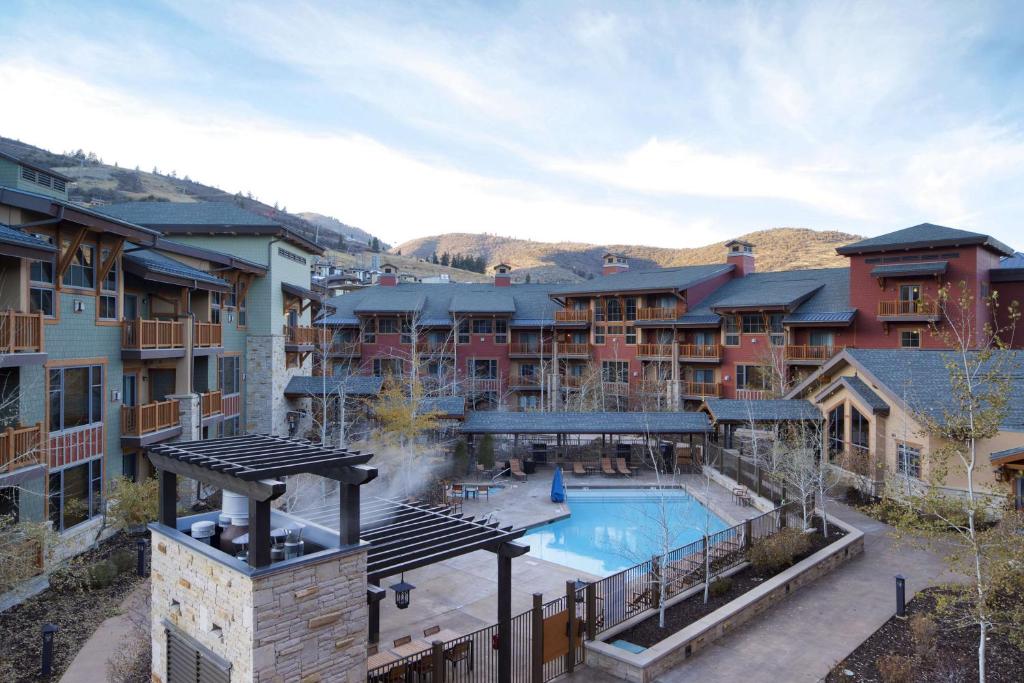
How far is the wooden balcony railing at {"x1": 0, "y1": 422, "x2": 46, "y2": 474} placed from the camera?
12656mm

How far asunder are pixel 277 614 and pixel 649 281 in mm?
37870

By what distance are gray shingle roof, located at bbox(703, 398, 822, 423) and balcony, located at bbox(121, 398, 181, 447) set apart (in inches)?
794

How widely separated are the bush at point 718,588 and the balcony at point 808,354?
2350 centimetres

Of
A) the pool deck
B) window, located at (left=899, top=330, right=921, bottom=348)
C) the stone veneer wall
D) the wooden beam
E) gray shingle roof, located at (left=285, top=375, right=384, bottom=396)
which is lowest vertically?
the pool deck

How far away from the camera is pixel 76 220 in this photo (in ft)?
49.0

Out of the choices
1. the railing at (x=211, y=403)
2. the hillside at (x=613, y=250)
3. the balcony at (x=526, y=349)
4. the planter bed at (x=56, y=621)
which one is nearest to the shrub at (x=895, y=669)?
the planter bed at (x=56, y=621)

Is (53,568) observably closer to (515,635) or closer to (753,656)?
(515,635)

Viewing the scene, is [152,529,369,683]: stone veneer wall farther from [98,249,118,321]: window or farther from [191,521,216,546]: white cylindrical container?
[98,249,118,321]: window

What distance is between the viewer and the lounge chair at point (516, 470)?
26047mm

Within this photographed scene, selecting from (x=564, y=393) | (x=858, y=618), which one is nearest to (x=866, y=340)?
(x=564, y=393)

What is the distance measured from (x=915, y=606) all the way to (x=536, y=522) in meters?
10.6

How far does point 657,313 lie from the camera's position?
134 ft

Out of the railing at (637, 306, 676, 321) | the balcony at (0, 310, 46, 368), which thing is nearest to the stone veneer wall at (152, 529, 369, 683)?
the balcony at (0, 310, 46, 368)

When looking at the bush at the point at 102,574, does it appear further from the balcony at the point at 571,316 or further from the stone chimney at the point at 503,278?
the stone chimney at the point at 503,278
